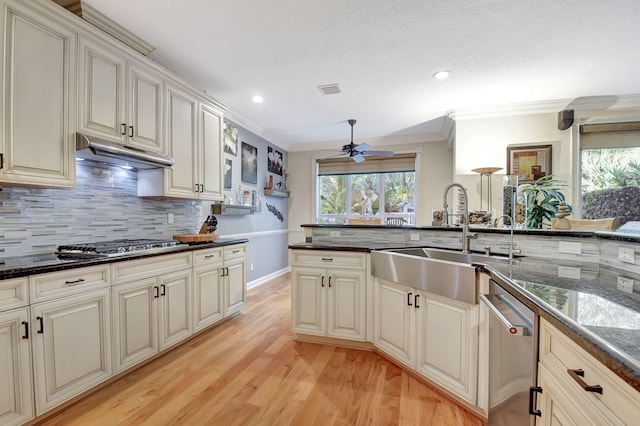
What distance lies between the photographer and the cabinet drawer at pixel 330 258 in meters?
2.45

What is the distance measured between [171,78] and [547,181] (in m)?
4.50

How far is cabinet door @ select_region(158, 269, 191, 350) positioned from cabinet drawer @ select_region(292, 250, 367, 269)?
0.98 m

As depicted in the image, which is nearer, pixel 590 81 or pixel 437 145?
pixel 590 81

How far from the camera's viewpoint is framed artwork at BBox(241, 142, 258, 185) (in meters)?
4.49

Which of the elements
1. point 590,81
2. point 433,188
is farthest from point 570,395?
point 433,188

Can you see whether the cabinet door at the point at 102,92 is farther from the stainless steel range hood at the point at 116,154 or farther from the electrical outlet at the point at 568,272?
the electrical outlet at the point at 568,272

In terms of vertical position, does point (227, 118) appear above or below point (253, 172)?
above

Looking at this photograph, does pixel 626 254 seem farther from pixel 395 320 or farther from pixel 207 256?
pixel 207 256

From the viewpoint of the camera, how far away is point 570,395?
805mm

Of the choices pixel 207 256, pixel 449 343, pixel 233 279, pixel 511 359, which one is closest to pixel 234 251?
pixel 233 279

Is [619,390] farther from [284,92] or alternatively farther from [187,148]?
[284,92]

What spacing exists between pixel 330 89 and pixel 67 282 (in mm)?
2963

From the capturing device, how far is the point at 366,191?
19.2 ft

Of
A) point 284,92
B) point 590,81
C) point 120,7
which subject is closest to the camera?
point 120,7
